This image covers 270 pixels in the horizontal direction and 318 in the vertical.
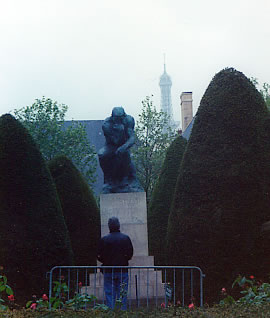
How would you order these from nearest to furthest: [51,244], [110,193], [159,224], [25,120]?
1. [51,244]
2. [110,193]
3. [159,224]
4. [25,120]

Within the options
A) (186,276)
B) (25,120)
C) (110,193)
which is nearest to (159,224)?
(110,193)

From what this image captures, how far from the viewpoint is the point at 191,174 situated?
11.1 meters

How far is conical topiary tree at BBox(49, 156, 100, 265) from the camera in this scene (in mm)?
14633

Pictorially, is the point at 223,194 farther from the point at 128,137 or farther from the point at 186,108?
the point at 186,108

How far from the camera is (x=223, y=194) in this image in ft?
35.1

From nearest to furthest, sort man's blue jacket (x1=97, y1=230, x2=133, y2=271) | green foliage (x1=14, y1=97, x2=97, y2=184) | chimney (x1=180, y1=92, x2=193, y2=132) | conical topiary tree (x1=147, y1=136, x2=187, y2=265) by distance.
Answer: man's blue jacket (x1=97, y1=230, x2=133, y2=271) → conical topiary tree (x1=147, y1=136, x2=187, y2=265) → green foliage (x1=14, y1=97, x2=97, y2=184) → chimney (x1=180, y1=92, x2=193, y2=132)

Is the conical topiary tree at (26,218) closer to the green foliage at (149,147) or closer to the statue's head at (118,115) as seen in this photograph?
the statue's head at (118,115)

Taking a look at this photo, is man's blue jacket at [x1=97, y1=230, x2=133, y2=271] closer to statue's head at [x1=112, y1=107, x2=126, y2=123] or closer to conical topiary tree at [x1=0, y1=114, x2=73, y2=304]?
conical topiary tree at [x1=0, y1=114, x2=73, y2=304]

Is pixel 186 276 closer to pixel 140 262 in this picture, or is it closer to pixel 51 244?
pixel 140 262

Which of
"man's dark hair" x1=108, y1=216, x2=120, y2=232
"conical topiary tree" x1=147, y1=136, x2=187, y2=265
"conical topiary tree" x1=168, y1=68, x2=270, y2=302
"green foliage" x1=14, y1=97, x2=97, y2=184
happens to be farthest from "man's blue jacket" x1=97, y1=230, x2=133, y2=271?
"green foliage" x1=14, y1=97, x2=97, y2=184

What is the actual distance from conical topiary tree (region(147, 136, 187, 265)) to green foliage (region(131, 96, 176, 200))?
38.6ft

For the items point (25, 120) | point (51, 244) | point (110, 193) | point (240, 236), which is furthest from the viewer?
point (25, 120)

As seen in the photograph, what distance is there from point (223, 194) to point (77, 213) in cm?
537

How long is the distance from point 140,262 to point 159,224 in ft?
13.4
